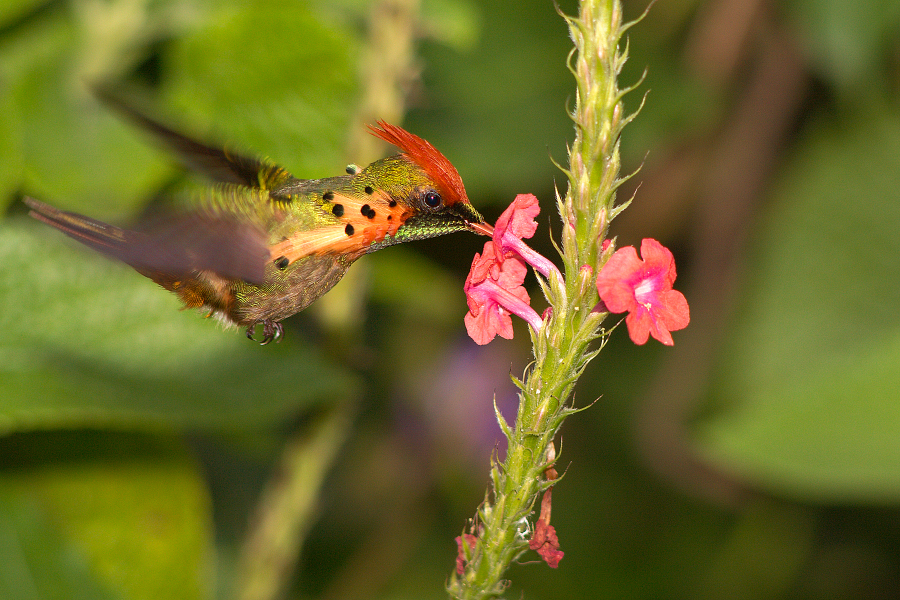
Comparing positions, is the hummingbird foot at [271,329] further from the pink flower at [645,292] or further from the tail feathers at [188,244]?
the pink flower at [645,292]

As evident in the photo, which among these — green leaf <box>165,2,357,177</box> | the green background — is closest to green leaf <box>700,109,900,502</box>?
the green background

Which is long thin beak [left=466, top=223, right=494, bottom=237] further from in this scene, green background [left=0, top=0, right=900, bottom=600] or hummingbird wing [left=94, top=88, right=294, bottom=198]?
hummingbird wing [left=94, top=88, right=294, bottom=198]

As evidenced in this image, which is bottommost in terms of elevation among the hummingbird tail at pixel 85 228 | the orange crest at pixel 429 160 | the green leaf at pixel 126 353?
the green leaf at pixel 126 353

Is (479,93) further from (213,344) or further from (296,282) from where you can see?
(296,282)

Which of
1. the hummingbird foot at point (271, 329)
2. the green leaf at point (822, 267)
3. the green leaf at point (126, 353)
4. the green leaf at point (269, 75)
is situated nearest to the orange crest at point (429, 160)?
the hummingbird foot at point (271, 329)

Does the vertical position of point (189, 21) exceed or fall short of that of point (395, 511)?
it exceeds it

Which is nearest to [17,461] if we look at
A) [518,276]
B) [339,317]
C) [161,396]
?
[161,396]

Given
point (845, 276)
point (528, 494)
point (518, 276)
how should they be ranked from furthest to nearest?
point (845, 276) → point (518, 276) → point (528, 494)
